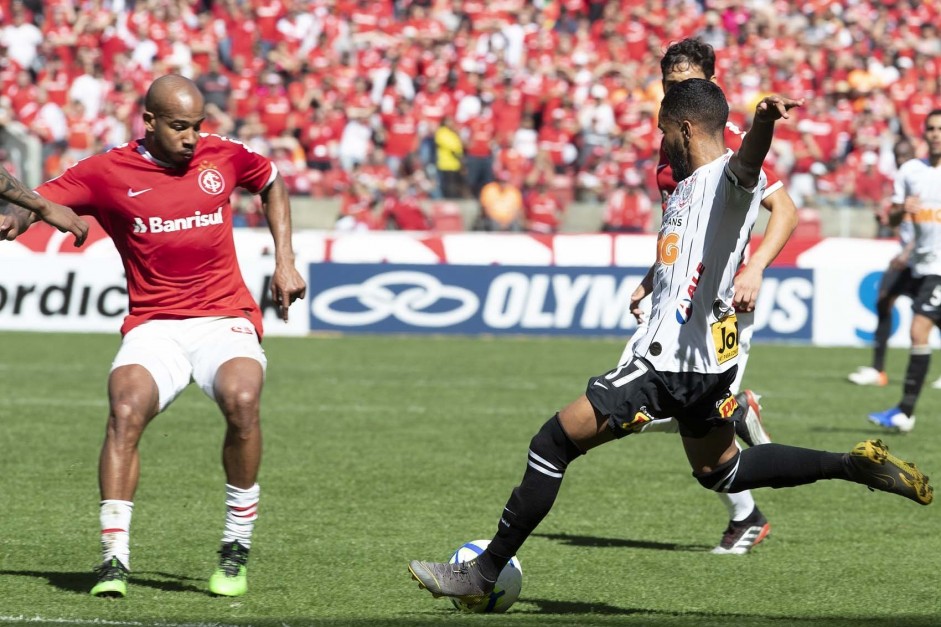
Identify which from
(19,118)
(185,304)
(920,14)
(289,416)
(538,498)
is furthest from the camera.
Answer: (920,14)

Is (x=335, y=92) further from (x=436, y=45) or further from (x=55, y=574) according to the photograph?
(x=55, y=574)

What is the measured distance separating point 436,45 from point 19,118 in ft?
24.2

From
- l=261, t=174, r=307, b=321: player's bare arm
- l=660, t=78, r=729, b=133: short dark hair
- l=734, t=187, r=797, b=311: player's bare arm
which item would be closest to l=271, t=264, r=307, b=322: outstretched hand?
l=261, t=174, r=307, b=321: player's bare arm

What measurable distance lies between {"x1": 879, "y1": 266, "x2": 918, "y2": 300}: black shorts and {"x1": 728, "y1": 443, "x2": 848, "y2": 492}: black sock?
7666 millimetres

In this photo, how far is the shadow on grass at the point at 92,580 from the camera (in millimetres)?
6285

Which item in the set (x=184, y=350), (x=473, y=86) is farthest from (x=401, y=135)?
(x=184, y=350)

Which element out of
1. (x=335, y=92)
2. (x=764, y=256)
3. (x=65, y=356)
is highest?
(x=764, y=256)

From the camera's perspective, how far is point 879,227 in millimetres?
22000

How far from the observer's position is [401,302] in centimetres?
1958

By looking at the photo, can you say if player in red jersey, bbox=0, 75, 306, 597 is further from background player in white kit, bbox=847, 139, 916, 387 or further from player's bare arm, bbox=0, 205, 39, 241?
background player in white kit, bbox=847, 139, 916, 387

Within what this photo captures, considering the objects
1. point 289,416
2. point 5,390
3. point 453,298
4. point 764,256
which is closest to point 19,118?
point 453,298

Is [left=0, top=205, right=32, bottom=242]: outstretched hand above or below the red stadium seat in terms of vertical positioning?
above

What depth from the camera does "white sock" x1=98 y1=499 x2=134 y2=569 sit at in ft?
20.0

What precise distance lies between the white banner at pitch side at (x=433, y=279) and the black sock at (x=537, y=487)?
13.4 meters
